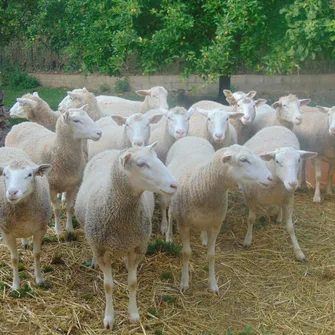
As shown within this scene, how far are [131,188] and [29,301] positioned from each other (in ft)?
4.92

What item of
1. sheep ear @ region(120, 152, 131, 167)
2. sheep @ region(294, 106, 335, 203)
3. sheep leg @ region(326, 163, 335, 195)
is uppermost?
sheep ear @ region(120, 152, 131, 167)

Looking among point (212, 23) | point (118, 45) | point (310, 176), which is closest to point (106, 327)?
point (310, 176)

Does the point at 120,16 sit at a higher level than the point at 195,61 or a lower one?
higher

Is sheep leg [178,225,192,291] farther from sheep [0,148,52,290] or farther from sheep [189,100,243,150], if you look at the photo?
sheep [189,100,243,150]

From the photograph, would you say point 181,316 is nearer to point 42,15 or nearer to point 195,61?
point 195,61

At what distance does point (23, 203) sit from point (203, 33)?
511 cm

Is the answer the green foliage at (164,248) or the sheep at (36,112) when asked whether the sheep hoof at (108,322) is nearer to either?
the green foliage at (164,248)

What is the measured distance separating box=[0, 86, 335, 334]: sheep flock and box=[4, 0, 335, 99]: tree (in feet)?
3.94

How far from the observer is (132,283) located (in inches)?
144

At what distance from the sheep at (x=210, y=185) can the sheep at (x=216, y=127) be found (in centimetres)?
96

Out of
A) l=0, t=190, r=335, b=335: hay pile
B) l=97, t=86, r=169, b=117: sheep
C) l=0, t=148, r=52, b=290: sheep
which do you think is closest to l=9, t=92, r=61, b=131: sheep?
l=97, t=86, r=169, b=117: sheep

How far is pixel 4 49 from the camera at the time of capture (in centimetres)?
1684

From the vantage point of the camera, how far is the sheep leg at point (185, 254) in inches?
162

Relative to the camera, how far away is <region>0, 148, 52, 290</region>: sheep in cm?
360
